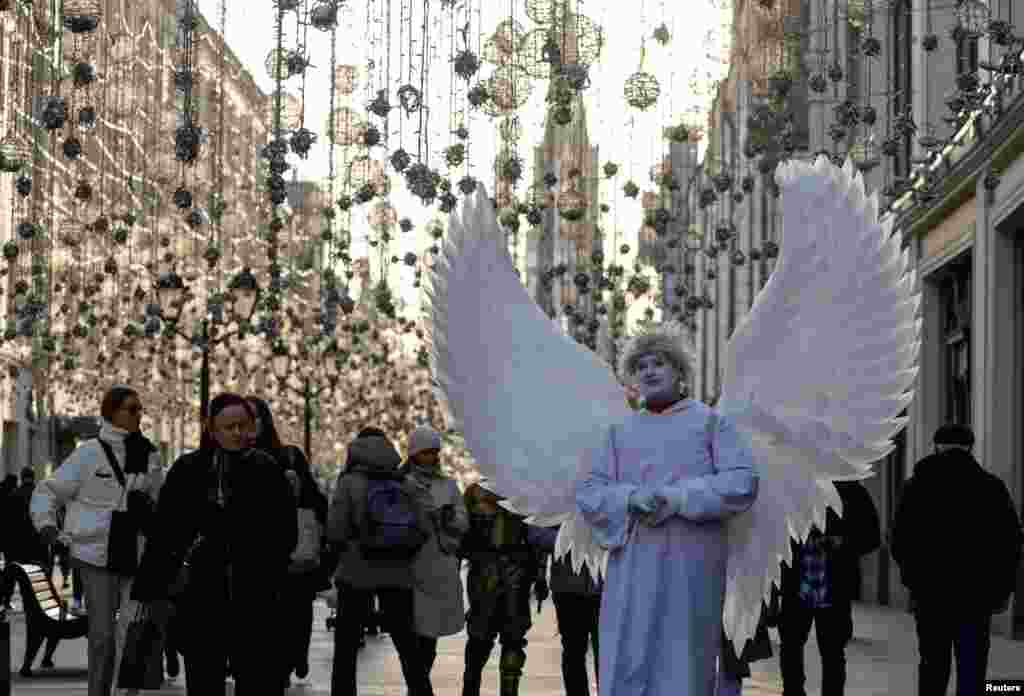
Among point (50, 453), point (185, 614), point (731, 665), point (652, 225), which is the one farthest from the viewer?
point (50, 453)

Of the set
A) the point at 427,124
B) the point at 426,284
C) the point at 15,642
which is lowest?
the point at 15,642

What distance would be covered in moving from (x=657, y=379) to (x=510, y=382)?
789 mm

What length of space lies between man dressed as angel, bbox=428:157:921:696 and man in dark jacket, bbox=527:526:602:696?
350 centimetres

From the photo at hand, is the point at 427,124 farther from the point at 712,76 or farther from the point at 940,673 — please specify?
the point at 940,673

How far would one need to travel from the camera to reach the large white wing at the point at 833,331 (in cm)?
1019

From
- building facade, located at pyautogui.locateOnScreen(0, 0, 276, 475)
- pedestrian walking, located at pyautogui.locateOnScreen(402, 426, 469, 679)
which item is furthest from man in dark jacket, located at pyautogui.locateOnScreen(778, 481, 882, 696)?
building facade, located at pyautogui.locateOnScreen(0, 0, 276, 475)

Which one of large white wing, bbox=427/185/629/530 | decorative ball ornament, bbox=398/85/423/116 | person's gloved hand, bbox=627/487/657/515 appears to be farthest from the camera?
decorative ball ornament, bbox=398/85/423/116

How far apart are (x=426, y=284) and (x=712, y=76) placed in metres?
8.60

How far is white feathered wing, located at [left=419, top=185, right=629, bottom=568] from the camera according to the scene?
1062 cm

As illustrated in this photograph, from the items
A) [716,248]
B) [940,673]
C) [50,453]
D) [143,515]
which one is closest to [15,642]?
[716,248]

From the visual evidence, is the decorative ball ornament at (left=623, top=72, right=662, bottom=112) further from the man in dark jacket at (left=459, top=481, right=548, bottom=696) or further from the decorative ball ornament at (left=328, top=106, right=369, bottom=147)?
the man in dark jacket at (left=459, top=481, right=548, bottom=696)

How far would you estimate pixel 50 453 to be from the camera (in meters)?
59.2

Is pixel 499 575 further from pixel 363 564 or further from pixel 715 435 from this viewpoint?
pixel 715 435

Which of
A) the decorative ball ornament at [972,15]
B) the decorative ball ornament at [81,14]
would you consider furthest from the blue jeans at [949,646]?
the decorative ball ornament at [81,14]
